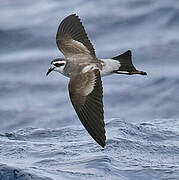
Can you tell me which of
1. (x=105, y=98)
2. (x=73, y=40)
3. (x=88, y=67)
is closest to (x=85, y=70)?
(x=88, y=67)

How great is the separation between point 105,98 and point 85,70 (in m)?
3.59

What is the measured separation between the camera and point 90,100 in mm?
7156

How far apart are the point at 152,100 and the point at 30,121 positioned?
1.94 m

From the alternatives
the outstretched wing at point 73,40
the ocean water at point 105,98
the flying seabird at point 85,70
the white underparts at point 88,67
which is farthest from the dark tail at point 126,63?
the ocean water at point 105,98

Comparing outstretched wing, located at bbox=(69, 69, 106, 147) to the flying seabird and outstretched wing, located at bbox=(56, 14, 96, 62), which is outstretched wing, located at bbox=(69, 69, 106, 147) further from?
outstretched wing, located at bbox=(56, 14, 96, 62)

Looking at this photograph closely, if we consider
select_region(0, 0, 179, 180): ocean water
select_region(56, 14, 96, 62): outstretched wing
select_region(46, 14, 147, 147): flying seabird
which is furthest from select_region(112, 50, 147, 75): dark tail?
select_region(0, 0, 179, 180): ocean water

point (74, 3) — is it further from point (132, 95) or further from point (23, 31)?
point (132, 95)

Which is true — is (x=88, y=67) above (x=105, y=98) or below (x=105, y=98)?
above

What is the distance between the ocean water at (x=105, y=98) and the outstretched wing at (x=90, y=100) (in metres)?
0.47

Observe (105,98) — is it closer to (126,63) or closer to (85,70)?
(126,63)

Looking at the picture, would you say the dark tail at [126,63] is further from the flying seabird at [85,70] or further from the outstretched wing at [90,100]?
the outstretched wing at [90,100]

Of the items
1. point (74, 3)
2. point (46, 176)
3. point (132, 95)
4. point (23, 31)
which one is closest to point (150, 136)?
point (46, 176)

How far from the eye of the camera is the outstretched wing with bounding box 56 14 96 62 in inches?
331

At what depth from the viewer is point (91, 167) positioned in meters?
7.14
